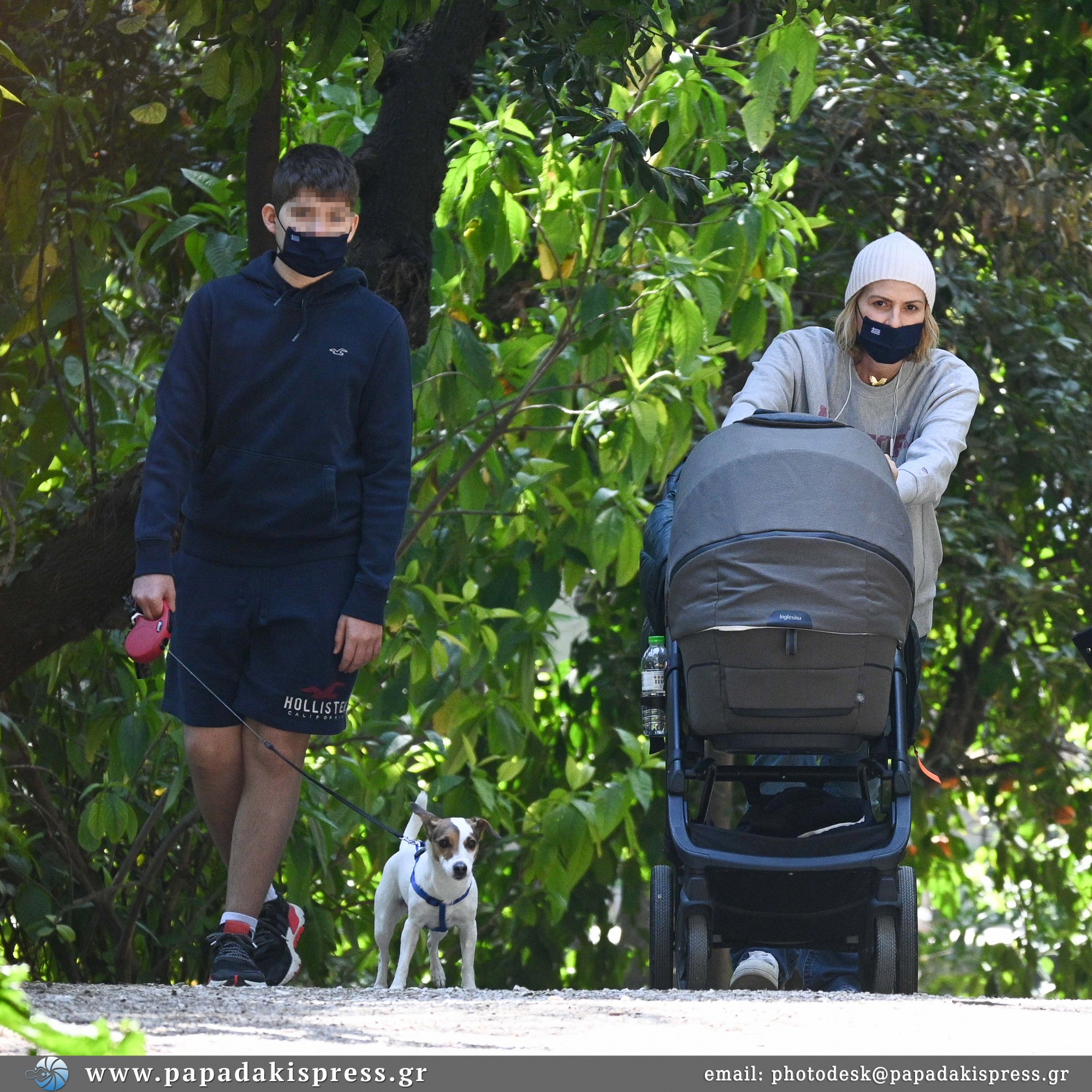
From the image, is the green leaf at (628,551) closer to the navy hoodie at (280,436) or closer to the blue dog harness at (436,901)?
the blue dog harness at (436,901)

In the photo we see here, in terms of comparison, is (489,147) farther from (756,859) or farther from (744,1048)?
(744,1048)

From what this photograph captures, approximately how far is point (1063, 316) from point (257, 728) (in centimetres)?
559

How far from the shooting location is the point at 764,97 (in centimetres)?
516

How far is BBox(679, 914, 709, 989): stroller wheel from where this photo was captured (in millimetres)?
4328

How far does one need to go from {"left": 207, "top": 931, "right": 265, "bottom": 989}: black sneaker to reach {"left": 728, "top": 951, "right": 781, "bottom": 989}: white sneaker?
1301 mm

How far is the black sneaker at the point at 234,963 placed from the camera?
13.6 feet

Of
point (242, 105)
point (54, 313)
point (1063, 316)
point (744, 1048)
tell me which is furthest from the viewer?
point (1063, 316)

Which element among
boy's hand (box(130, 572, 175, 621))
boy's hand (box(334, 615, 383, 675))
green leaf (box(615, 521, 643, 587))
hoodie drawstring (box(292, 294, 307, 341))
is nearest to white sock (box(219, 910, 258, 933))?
boy's hand (box(334, 615, 383, 675))

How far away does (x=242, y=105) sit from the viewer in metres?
5.12

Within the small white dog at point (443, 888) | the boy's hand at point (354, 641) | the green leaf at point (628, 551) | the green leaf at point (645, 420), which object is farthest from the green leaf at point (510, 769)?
the boy's hand at point (354, 641)
